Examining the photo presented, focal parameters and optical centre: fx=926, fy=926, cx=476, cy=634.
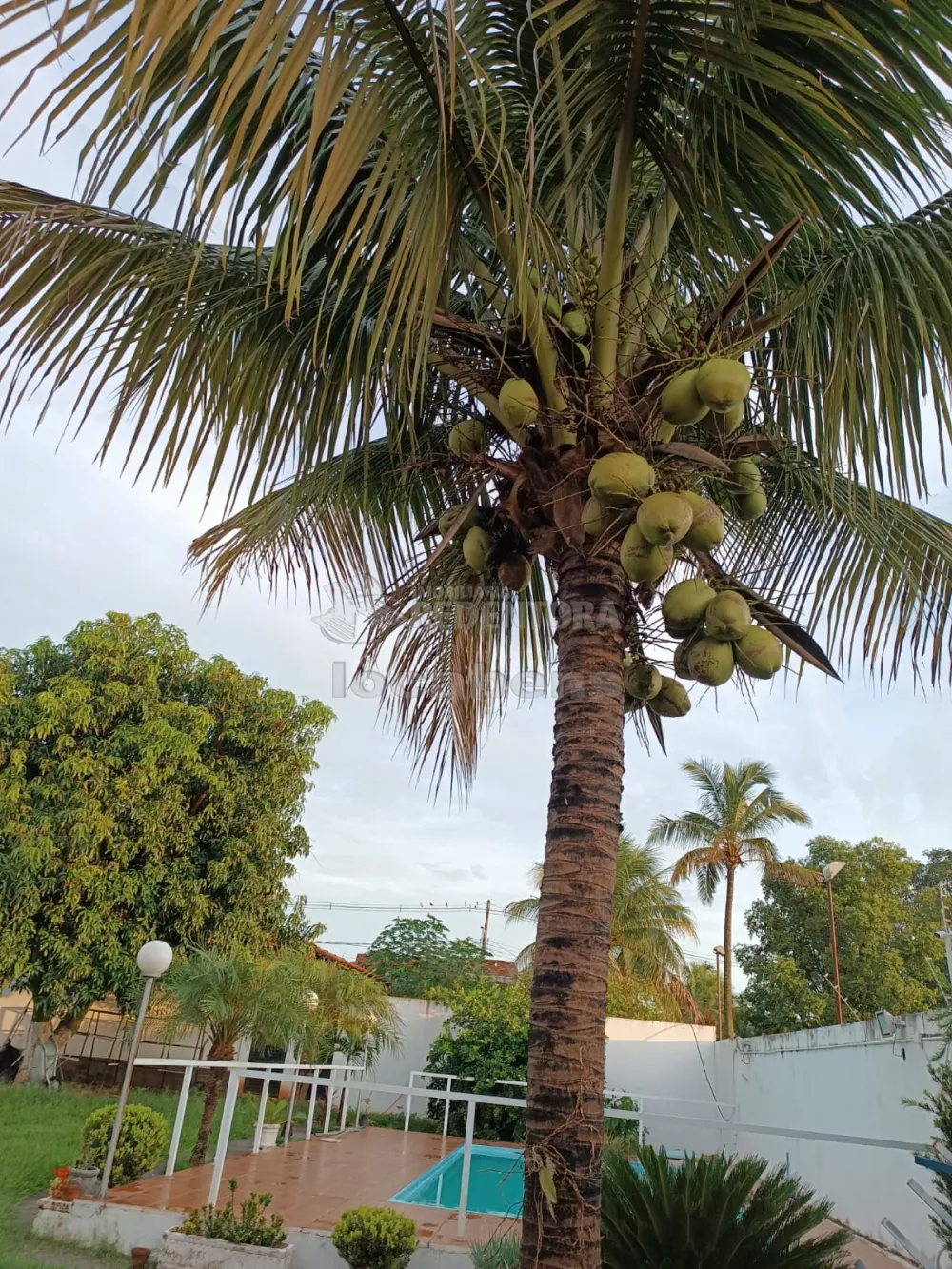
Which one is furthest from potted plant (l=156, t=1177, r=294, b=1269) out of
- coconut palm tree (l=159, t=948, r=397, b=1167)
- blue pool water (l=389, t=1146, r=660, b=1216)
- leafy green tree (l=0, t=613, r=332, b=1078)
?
leafy green tree (l=0, t=613, r=332, b=1078)

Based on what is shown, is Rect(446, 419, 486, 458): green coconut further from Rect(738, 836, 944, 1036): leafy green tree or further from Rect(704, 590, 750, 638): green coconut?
Rect(738, 836, 944, 1036): leafy green tree

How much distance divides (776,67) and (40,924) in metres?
15.6

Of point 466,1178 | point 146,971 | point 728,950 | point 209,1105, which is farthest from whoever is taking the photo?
point 728,950

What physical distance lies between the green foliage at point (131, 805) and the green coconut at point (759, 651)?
14301mm

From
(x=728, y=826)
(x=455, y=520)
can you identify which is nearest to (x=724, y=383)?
(x=455, y=520)

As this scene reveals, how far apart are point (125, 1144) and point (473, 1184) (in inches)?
222

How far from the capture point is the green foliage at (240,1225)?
20.1 feet

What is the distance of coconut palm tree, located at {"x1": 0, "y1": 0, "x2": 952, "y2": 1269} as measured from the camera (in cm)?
236

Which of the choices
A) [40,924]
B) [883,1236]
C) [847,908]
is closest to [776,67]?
[883,1236]

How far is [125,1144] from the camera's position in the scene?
7879mm

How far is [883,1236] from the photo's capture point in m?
8.23

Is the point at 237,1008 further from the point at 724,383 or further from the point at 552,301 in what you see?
the point at 724,383

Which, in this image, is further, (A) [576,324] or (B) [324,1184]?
(B) [324,1184]

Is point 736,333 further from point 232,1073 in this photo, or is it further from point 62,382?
point 232,1073
